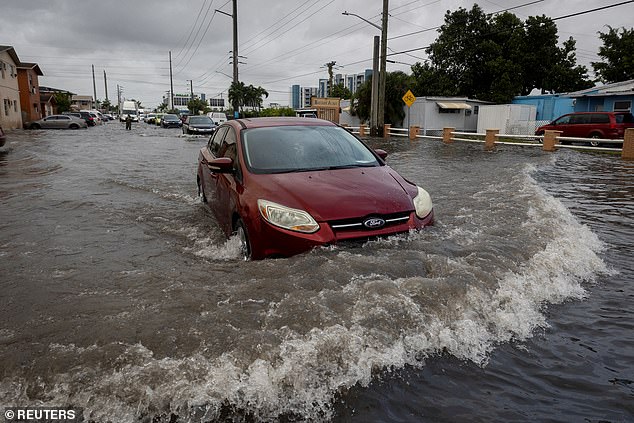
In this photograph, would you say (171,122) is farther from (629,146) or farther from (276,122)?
(276,122)

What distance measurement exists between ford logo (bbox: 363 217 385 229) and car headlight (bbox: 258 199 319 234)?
45cm

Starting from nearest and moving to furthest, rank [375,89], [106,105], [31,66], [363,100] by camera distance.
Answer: [375,89], [363,100], [31,66], [106,105]

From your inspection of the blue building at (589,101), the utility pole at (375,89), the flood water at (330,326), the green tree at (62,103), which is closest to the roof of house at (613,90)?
the blue building at (589,101)

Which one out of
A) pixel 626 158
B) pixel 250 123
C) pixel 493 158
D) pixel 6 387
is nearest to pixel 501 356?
pixel 6 387

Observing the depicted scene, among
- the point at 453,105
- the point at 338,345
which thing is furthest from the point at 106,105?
the point at 338,345

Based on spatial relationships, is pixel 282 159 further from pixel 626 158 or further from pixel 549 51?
pixel 549 51

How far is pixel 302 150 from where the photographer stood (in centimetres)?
520

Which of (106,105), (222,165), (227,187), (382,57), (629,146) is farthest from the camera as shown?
(106,105)

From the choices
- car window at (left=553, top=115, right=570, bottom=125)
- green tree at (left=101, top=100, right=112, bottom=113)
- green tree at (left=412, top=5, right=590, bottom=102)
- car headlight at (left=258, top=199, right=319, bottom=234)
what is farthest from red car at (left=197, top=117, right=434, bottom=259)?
green tree at (left=101, top=100, right=112, bottom=113)

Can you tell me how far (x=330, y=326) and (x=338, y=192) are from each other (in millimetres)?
1520

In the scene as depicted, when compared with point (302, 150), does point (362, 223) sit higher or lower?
lower

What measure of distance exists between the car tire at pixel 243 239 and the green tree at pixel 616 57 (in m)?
43.0

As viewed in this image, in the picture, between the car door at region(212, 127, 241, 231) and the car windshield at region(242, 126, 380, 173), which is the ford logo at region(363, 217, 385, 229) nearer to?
the car windshield at region(242, 126, 380, 173)

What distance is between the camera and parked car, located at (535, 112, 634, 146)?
2022cm
